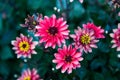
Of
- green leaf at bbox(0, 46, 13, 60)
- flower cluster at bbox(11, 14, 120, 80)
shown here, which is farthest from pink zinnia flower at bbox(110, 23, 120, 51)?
green leaf at bbox(0, 46, 13, 60)

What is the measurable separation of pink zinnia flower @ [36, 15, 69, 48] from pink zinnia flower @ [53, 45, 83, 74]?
0.04 meters

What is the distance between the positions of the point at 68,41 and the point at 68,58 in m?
0.18

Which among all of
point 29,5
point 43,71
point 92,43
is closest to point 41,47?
point 43,71

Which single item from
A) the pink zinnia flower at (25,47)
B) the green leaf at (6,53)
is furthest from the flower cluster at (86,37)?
the green leaf at (6,53)

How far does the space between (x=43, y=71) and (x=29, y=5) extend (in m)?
0.45

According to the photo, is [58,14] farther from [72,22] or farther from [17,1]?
[17,1]

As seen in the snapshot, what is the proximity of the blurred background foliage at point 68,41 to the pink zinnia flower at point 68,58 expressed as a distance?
0.40 ft

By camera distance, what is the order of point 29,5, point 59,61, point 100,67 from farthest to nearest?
point 29,5, point 100,67, point 59,61

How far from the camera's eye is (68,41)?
5.47 feet

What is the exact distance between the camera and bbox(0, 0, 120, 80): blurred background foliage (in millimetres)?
1671

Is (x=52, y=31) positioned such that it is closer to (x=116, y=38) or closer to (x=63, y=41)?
(x=63, y=41)

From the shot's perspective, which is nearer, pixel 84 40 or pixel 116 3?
pixel 84 40

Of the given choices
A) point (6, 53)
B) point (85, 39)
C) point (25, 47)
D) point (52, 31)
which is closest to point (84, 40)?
point (85, 39)

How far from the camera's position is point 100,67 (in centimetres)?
181
